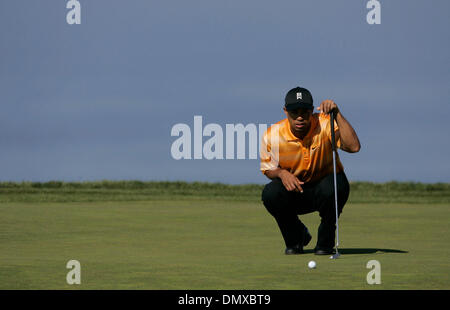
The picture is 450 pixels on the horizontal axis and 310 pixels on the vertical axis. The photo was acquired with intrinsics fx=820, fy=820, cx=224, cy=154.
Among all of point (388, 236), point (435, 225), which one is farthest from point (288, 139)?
point (435, 225)

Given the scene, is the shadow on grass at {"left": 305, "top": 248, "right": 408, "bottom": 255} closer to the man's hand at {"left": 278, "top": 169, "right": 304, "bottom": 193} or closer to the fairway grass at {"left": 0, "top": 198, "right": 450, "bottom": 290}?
the fairway grass at {"left": 0, "top": 198, "right": 450, "bottom": 290}

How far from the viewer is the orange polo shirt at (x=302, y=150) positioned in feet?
29.5

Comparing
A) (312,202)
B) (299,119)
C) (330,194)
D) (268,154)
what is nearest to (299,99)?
(299,119)

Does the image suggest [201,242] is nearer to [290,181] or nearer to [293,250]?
[293,250]

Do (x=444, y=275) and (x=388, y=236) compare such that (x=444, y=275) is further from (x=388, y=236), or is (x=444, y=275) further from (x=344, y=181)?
(x=388, y=236)

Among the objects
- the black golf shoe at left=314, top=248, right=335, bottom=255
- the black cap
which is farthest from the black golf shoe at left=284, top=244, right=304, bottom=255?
the black cap

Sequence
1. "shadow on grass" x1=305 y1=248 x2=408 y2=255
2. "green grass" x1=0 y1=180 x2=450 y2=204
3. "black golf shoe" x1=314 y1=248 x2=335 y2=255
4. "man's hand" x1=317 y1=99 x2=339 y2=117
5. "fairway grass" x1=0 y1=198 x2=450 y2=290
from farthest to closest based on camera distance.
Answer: "green grass" x1=0 y1=180 x2=450 y2=204 → "shadow on grass" x1=305 y1=248 x2=408 y2=255 → "black golf shoe" x1=314 y1=248 x2=335 y2=255 → "man's hand" x1=317 y1=99 x2=339 y2=117 → "fairway grass" x1=0 y1=198 x2=450 y2=290

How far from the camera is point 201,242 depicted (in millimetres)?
10633

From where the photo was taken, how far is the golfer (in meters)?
8.84

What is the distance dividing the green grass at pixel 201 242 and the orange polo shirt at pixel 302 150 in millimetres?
963

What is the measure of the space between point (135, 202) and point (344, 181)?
37.6 ft

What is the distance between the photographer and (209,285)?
632cm

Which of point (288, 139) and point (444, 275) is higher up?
point (288, 139)

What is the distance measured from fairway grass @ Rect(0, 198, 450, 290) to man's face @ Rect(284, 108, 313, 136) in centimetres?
138
